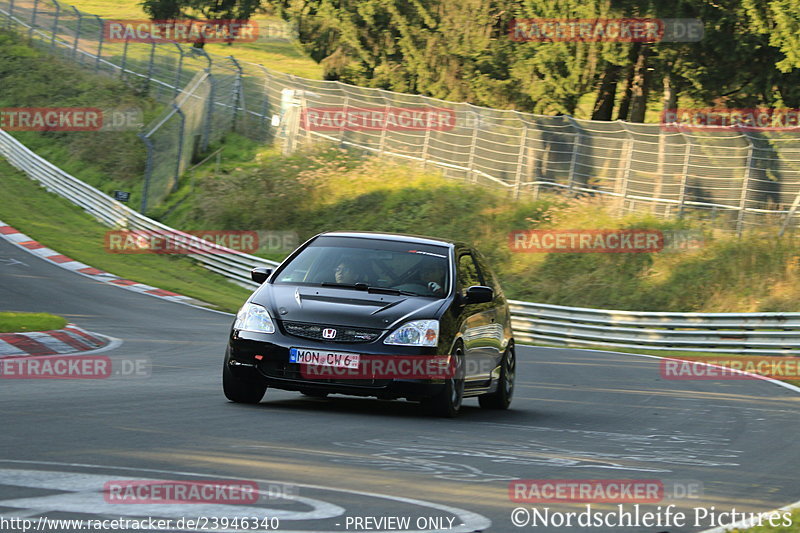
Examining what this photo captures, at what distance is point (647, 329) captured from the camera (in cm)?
2692

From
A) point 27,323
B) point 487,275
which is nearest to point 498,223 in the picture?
point 27,323

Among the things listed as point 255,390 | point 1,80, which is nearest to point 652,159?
point 255,390

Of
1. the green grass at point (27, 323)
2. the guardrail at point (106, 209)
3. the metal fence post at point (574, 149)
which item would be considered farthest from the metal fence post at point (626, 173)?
the green grass at point (27, 323)

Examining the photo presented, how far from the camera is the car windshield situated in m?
10.4

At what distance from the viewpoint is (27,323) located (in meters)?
14.7

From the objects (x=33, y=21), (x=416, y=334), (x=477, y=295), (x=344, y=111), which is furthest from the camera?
(x=33, y=21)

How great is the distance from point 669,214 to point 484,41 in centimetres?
1319

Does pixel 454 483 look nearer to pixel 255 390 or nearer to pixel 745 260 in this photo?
pixel 255 390

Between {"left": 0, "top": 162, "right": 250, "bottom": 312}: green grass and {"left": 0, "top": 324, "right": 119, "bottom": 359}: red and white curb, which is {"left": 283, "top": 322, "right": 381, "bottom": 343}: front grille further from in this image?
{"left": 0, "top": 162, "right": 250, "bottom": 312}: green grass

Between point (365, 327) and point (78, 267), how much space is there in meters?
20.3

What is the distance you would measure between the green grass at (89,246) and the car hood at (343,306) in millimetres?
16318

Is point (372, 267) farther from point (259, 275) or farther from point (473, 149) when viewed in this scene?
point (473, 149)

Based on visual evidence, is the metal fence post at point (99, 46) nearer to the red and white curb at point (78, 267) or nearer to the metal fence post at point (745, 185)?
the red and white curb at point (78, 267)

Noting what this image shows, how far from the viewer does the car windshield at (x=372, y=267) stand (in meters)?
10.4
